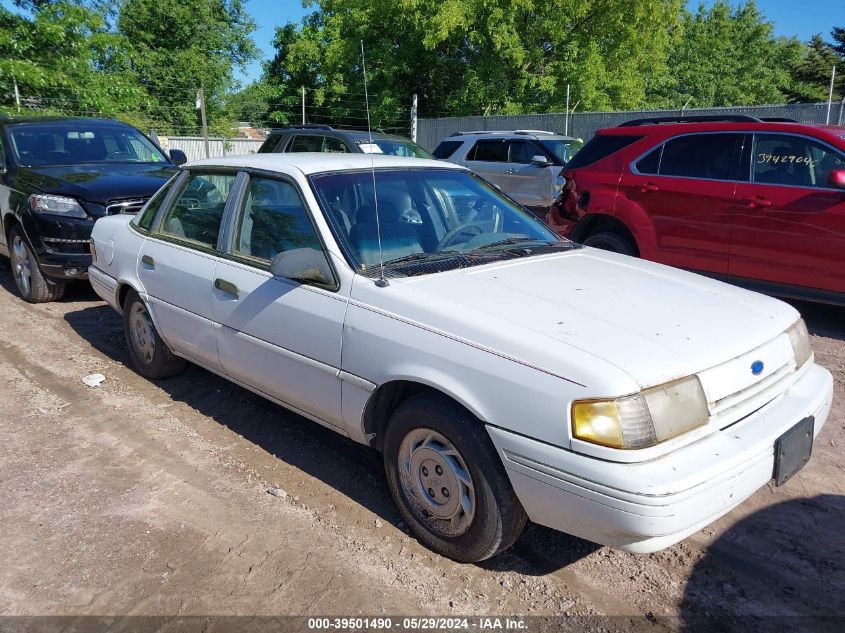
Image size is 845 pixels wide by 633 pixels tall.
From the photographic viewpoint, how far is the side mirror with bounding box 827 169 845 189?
18.7 ft

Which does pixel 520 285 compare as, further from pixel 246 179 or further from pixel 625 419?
pixel 246 179

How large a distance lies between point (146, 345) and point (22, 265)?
10.8 feet

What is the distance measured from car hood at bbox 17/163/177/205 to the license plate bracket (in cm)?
627

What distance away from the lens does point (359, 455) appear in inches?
161

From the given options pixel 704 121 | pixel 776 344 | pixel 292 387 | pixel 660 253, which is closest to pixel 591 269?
pixel 776 344

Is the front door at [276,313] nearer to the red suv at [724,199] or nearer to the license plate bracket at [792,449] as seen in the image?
the license plate bracket at [792,449]

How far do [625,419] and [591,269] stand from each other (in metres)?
1.36

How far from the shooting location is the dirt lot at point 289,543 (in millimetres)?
2820

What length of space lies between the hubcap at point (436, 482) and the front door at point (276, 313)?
478mm

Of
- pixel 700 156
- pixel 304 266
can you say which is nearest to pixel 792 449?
pixel 304 266

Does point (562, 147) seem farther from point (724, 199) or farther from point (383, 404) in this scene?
point (383, 404)

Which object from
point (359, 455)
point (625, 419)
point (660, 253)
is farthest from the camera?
point (660, 253)

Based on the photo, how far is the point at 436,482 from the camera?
118 inches

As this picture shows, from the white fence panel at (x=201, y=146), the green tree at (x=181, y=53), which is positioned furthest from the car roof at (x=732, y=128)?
the green tree at (x=181, y=53)
